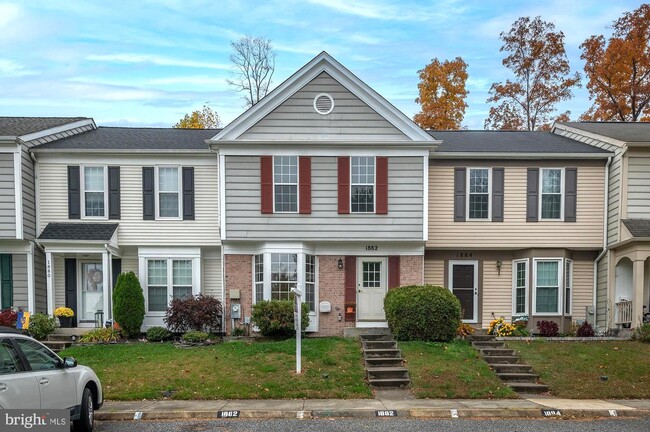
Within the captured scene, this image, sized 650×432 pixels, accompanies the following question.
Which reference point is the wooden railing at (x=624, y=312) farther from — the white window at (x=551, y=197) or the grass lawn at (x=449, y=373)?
the grass lawn at (x=449, y=373)

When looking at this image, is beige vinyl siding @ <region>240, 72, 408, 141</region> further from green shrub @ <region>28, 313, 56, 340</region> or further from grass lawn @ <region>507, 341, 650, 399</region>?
green shrub @ <region>28, 313, 56, 340</region>

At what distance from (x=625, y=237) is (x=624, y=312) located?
2244 mm

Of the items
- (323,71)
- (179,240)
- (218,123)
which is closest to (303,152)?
(323,71)

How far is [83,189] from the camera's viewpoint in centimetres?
1841

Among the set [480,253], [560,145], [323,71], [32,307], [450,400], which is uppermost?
[323,71]

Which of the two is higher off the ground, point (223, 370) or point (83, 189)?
point (83, 189)

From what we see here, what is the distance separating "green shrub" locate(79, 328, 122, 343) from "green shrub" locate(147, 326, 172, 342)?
95cm

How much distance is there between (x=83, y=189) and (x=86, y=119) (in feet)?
13.4

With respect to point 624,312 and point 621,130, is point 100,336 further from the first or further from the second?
point 621,130

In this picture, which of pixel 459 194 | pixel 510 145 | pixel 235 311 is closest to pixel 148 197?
pixel 235 311

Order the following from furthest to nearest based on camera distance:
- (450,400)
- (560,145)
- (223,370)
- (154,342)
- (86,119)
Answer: (86,119) < (560,145) < (154,342) < (223,370) < (450,400)

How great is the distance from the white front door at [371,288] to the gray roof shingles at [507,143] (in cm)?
420

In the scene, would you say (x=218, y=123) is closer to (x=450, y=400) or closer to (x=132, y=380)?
(x=132, y=380)

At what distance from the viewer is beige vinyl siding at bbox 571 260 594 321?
19047 mm
